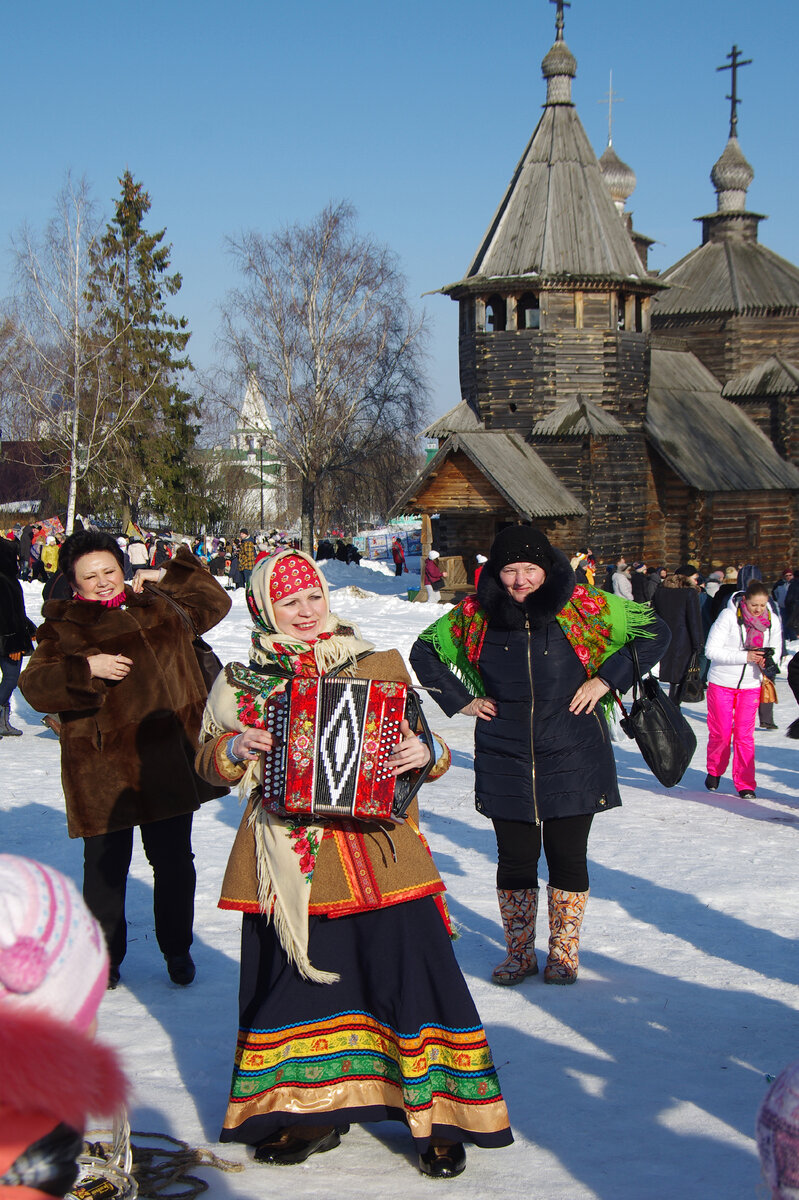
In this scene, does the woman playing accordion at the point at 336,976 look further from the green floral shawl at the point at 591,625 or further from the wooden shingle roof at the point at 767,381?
the wooden shingle roof at the point at 767,381

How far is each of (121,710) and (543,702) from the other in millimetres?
1624

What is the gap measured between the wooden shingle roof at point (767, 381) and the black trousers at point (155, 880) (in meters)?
30.6

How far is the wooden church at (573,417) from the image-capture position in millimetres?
27562

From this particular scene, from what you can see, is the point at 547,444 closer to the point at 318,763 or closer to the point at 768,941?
the point at 768,941

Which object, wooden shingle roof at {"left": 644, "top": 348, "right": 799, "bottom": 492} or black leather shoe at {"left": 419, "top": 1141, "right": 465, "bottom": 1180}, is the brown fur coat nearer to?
black leather shoe at {"left": 419, "top": 1141, "right": 465, "bottom": 1180}

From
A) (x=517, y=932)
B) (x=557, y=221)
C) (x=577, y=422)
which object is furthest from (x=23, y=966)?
(x=557, y=221)

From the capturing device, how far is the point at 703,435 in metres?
31.2

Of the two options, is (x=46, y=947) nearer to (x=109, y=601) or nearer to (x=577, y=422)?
(x=109, y=601)

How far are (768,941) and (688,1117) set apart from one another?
185 cm

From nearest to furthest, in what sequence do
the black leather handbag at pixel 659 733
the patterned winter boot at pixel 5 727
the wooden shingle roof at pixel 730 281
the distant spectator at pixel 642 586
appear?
the black leather handbag at pixel 659 733 → the patterned winter boot at pixel 5 727 → the distant spectator at pixel 642 586 → the wooden shingle roof at pixel 730 281

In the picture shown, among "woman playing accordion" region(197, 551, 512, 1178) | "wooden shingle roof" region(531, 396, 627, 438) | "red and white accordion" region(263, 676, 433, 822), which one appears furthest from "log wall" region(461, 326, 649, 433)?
"red and white accordion" region(263, 676, 433, 822)

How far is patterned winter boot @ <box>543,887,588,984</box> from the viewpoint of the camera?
4711 mm

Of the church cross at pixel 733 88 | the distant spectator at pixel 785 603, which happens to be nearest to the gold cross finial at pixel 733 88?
the church cross at pixel 733 88

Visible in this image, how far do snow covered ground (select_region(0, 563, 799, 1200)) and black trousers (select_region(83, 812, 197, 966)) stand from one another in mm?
207
